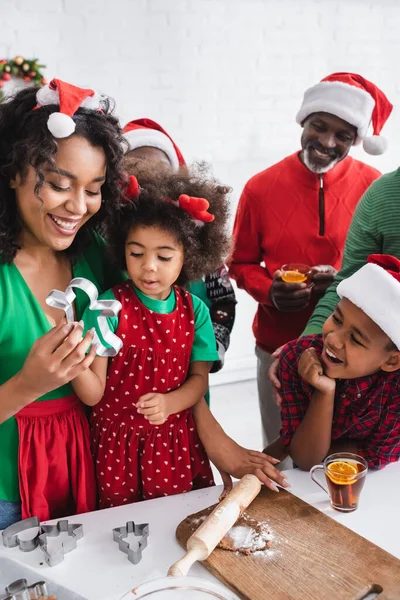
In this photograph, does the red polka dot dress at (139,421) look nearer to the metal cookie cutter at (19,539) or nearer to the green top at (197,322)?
the green top at (197,322)

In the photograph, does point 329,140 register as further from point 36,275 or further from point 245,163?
point 245,163

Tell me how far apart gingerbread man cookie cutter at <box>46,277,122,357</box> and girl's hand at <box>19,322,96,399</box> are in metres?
0.04

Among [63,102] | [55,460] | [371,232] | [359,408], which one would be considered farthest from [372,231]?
[55,460]

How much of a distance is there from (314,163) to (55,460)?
1.48 metres

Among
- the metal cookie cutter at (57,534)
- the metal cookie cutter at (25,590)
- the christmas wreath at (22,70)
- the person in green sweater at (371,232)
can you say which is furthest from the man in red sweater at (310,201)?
the christmas wreath at (22,70)

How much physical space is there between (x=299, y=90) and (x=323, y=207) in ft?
6.22

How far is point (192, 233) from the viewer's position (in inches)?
65.1

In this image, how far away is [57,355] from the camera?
4.00 feet

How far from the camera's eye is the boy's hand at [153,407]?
1506mm

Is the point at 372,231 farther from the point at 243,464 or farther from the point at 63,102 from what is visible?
the point at 63,102

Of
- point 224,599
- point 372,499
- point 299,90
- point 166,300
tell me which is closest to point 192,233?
point 166,300

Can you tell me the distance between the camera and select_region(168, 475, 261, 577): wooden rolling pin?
113 centimetres

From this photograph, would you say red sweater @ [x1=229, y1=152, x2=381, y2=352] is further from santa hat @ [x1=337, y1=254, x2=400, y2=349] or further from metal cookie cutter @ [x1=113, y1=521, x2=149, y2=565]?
metal cookie cutter @ [x1=113, y1=521, x2=149, y2=565]

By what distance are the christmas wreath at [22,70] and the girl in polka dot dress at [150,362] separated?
6.72ft
